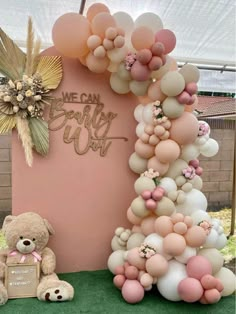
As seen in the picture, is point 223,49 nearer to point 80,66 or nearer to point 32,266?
point 80,66

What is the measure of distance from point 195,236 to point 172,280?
29cm

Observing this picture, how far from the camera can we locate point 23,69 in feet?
6.80

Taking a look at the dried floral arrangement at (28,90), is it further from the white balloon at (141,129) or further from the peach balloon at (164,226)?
the peach balloon at (164,226)

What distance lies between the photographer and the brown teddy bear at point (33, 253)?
1871 millimetres

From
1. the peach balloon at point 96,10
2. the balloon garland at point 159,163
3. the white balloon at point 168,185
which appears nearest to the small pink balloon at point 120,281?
the balloon garland at point 159,163

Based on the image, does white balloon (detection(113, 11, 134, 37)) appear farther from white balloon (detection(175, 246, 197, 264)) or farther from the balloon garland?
white balloon (detection(175, 246, 197, 264))

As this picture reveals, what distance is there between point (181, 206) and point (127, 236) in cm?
42

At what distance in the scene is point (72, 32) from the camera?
1936mm

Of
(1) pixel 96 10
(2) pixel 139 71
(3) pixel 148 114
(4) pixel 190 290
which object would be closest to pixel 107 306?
(4) pixel 190 290

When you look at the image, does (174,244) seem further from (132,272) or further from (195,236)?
(132,272)

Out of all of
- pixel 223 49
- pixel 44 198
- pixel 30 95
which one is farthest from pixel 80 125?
pixel 223 49

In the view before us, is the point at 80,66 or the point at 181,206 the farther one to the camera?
the point at 80,66

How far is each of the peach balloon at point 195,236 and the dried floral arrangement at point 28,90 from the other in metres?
1.06

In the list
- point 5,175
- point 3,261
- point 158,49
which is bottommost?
point 3,261
